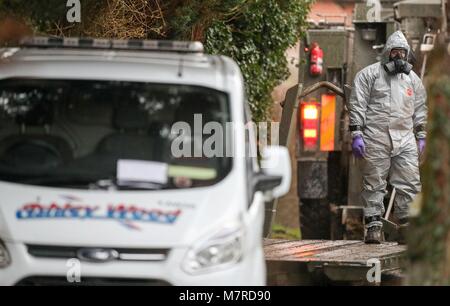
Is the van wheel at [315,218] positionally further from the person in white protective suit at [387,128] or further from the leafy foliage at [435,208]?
the leafy foliage at [435,208]

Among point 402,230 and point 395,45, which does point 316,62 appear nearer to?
point 395,45

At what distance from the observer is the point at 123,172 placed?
23.0 feet

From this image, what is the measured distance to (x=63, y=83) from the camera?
7453 millimetres

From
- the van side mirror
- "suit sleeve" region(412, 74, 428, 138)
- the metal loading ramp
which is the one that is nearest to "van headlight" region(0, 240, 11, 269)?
the van side mirror

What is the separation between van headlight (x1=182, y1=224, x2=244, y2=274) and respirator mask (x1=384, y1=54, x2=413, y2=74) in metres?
4.35

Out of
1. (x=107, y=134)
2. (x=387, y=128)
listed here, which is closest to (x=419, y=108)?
(x=387, y=128)

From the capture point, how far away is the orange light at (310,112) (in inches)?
520

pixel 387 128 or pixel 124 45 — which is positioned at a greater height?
pixel 124 45

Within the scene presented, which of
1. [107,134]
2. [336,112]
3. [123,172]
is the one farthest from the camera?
[336,112]

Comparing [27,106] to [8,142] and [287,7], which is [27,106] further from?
[287,7]

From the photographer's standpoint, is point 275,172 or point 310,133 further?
point 310,133

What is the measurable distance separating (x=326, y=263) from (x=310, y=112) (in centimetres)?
439

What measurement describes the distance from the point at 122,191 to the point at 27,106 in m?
0.91
